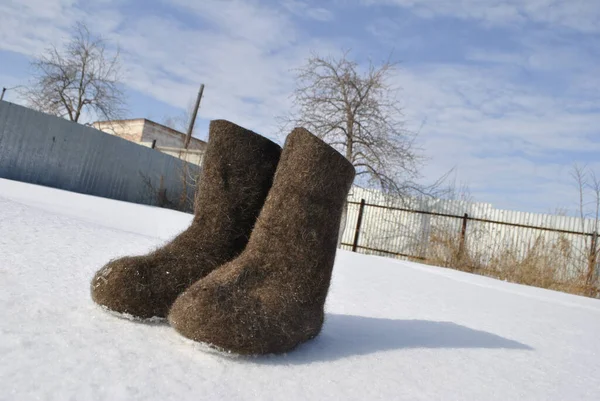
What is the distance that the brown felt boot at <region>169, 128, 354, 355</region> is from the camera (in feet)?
2.76

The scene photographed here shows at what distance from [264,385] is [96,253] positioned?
1.22m

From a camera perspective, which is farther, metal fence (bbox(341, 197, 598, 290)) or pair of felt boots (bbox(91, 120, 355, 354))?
metal fence (bbox(341, 197, 598, 290))

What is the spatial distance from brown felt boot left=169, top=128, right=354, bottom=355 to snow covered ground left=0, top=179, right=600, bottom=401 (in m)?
0.05

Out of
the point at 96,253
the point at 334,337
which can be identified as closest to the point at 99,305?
the point at 334,337

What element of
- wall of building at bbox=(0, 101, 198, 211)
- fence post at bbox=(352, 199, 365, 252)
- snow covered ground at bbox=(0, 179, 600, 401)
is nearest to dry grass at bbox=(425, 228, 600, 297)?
fence post at bbox=(352, 199, 365, 252)

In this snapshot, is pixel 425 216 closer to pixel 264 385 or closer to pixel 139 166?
pixel 139 166

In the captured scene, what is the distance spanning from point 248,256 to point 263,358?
240mm

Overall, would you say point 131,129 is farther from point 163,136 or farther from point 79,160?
point 79,160

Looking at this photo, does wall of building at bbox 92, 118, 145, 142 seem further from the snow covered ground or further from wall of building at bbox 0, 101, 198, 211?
the snow covered ground

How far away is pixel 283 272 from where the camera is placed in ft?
3.27

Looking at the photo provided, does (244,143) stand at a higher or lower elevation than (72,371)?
higher

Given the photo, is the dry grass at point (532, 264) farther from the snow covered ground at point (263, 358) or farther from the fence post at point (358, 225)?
the snow covered ground at point (263, 358)

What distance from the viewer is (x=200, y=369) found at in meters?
0.75

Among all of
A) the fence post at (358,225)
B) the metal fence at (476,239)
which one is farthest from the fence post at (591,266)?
the fence post at (358,225)
